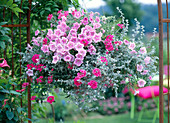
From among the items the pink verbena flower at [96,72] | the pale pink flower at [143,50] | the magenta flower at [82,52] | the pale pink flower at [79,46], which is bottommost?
the pink verbena flower at [96,72]

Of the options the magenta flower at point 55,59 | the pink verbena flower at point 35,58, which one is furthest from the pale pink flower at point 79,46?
the pink verbena flower at point 35,58

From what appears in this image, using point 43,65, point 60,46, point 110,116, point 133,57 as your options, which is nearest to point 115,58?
point 133,57

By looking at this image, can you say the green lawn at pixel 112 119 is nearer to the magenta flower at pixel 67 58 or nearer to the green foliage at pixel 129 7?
the magenta flower at pixel 67 58

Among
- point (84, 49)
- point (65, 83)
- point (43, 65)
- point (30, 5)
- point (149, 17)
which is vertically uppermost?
point (149, 17)

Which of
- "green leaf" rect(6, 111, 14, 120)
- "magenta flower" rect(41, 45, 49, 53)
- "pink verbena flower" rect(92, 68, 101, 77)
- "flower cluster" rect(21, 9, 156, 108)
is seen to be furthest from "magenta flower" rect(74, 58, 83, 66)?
"green leaf" rect(6, 111, 14, 120)

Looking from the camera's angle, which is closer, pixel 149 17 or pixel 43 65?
pixel 43 65

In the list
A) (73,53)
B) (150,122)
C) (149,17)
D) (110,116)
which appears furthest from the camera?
(149,17)

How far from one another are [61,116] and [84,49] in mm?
3269

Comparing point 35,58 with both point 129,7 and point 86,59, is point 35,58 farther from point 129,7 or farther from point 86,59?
point 129,7

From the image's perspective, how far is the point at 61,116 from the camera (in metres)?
4.62

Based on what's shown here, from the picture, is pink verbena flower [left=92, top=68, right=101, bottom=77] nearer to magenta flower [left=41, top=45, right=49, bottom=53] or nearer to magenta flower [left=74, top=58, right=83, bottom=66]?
magenta flower [left=74, top=58, right=83, bottom=66]

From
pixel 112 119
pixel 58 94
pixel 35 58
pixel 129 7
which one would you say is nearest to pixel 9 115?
pixel 35 58

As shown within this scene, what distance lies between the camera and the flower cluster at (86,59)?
1543mm

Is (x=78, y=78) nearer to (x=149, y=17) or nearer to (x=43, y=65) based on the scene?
(x=43, y=65)
